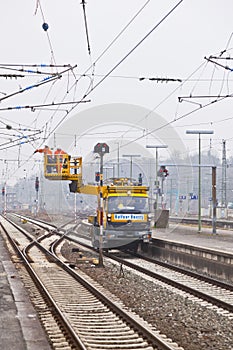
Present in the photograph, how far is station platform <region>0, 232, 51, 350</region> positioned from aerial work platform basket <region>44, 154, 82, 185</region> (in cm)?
1079

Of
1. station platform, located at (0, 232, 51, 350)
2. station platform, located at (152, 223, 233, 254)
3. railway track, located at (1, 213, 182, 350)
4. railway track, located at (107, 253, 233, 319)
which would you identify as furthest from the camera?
station platform, located at (152, 223, 233, 254)

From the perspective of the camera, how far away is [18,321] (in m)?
10.2

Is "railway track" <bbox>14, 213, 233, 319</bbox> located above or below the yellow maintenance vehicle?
below

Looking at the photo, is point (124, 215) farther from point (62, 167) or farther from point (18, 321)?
point (18, 321)

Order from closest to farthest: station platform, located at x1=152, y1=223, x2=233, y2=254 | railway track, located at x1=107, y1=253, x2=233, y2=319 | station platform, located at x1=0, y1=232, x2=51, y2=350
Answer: station platform, located at x1=0, y1=232, x2=51, y2=350 → railway track, located at x1=107, y1=253, x2=233, y2=319 → station platform, located at x1=152, y1=223, x2=233, y2=254

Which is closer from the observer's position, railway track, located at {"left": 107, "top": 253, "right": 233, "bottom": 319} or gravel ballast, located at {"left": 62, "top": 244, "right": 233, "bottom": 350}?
gravel ballast, located at {"left": 62, "top": 244, "right": 233, "bottom": 350}

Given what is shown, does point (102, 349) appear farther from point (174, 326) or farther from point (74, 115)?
point (74, 115)

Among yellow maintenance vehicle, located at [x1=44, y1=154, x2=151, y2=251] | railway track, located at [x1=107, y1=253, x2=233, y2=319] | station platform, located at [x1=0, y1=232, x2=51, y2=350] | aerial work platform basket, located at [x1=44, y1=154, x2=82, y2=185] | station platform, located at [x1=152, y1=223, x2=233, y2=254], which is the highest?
aerial work platform basket, located at [x1=44, y1=154, x2=82, y2=185]

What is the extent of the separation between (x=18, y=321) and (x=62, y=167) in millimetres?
16534

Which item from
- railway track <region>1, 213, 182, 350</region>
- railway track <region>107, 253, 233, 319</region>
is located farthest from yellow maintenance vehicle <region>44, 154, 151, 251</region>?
railway track <region>1, 213, 182, 350</region>

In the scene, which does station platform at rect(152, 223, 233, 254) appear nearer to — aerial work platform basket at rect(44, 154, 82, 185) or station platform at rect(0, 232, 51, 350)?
aerial work platform basket at rect(44, 154, 82, 185)

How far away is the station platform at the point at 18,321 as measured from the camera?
856 cm

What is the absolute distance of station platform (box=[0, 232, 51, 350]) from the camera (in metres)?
8.56

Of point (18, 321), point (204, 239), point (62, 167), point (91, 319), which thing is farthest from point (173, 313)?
point (204, 239)
